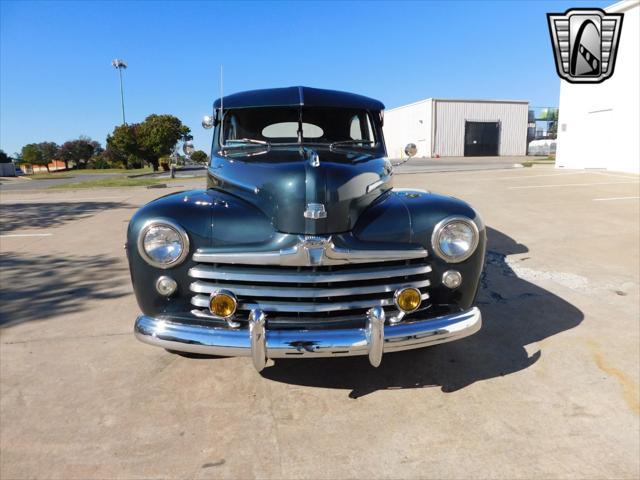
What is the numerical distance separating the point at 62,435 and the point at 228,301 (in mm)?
1055

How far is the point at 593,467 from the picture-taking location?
187 cm

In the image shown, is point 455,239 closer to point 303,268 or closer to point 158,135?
point 303,268

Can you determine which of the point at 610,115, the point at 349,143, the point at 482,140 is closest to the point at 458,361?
the point at 349,143

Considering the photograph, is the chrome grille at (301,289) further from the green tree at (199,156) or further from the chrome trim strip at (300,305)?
the green tree at (199,156)

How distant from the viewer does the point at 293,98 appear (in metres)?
A: 3.42

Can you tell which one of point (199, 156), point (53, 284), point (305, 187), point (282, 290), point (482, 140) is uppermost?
point (482, 140)

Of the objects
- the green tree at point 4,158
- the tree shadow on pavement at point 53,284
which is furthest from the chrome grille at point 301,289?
the green tree at point 4,158

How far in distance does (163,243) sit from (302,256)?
2.51 ft

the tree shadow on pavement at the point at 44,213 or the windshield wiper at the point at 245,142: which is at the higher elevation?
the windshield wiper at the point at 245,142

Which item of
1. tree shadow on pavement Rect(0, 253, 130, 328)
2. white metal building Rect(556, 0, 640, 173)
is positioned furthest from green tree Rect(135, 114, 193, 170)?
tree shadow on pavement Rect(0, 253, 130, 328)

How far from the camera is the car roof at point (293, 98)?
3422mm

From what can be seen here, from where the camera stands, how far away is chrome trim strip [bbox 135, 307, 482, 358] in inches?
79.9

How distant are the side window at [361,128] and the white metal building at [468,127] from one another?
1366 inches

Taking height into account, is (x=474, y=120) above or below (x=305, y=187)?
above
